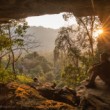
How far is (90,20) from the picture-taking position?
24359 millimetres

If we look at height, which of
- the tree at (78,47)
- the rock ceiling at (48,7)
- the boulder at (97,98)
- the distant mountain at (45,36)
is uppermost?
the distant mountain at (45,36)

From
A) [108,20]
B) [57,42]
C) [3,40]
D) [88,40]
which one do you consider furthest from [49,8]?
[88,40]

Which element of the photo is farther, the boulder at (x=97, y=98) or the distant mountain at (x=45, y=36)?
the distant mountain at (x=45, y=36)

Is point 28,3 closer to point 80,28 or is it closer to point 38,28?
point 80,28

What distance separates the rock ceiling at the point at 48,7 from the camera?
10.3 meters

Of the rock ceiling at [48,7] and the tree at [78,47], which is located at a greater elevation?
the rock ceiling at [48,7]

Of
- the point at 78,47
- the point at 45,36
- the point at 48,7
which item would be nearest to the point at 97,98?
the point at 48,7

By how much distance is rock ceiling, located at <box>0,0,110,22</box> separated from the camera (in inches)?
406

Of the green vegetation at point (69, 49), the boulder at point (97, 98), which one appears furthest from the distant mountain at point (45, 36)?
the boulder at point (97, 98)

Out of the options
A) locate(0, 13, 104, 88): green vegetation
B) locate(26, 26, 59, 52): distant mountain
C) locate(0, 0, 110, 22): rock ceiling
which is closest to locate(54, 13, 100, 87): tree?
locate(0, 13, 104, 88): green vegetation

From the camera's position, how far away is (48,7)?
11.1 metres

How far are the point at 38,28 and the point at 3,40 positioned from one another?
316 ft

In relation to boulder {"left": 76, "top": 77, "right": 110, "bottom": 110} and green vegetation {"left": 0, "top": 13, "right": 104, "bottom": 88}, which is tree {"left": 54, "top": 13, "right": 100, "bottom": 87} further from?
boulder {"left": 76, "top": 77, "right": 110, "bottom": 110}

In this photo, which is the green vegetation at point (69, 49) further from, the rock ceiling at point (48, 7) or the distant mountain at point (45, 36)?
the distant mountain at point (45, 36)
